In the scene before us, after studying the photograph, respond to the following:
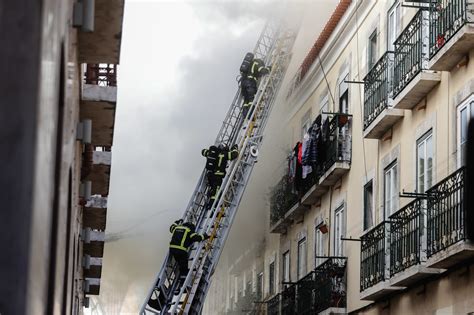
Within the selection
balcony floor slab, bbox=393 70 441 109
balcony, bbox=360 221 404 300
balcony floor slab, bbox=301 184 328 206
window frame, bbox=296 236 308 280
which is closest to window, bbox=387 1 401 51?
balcony floor slab, bbox=393 70 441 109

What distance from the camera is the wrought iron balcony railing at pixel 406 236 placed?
19531 mm

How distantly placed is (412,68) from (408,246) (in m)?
3.15

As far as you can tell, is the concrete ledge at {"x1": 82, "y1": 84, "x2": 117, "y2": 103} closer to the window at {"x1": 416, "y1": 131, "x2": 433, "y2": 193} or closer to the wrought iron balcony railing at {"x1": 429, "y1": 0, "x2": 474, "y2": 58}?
the wrought iron balcony railing at {"x1": 429, "y1": 0, "x2": 474, "y2": 58}

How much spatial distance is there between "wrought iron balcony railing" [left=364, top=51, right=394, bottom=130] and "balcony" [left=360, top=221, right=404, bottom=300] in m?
2.37

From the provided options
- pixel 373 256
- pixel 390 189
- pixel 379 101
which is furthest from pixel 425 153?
pixel 390 189

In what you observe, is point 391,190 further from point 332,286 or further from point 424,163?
point 332,286

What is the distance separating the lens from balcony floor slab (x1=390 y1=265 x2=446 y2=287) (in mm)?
19375

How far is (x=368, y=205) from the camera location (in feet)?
82.5

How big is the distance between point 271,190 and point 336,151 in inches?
306

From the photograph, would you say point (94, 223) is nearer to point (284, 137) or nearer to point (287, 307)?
point (287, 307)

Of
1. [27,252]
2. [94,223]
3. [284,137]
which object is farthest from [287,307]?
[27,252]

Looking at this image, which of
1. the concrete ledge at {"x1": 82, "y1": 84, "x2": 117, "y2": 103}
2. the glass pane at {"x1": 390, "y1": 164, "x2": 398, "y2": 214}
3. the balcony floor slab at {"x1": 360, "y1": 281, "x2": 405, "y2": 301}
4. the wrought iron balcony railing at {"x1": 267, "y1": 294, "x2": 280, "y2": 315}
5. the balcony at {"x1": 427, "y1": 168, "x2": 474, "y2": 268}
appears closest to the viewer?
the concrete ledge at {"x1": 82, "y1": 84, "x2": 117, "y2": 103}

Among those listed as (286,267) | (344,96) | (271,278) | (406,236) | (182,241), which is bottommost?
(406,236)

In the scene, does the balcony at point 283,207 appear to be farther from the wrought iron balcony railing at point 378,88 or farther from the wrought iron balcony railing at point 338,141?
the wrought iron balcony railing at point 378,88
